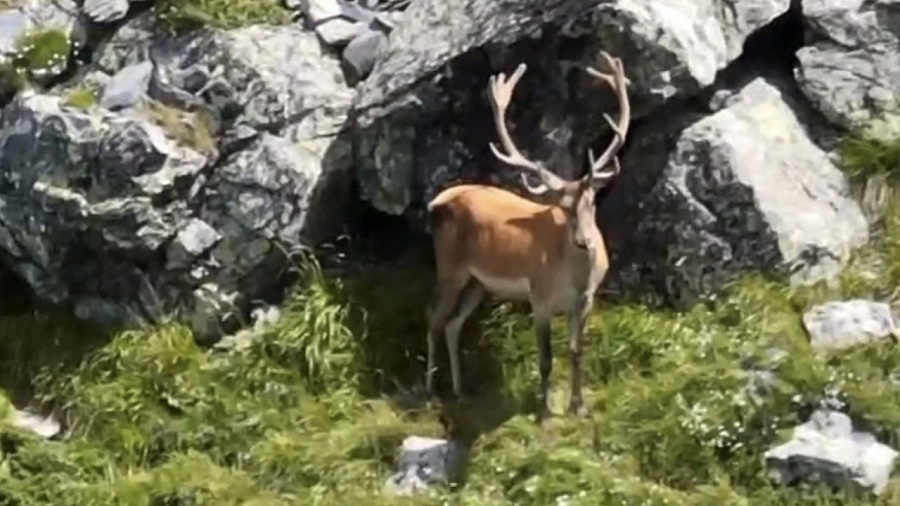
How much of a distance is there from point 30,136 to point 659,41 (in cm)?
364

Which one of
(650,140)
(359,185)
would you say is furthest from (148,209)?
(650,140)

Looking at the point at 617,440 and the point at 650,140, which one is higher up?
the point at 650,140

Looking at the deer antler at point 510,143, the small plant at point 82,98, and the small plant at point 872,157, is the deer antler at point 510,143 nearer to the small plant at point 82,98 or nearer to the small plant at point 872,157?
the small plant at point 872,157

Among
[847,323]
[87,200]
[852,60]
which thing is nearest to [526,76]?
[852,60]

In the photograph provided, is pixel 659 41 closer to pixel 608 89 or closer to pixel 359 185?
pixel 608 89

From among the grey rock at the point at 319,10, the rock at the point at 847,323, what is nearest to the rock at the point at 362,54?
the grey rock at the point at 319,10

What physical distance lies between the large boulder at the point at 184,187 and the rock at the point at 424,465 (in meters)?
1.56

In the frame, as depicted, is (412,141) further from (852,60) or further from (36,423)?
(36,423)

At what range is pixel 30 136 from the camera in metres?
11.9

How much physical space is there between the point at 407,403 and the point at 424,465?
672 millimetres

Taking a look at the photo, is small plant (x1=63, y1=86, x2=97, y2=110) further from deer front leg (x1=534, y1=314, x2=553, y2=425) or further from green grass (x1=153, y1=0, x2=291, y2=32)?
deer front leg (x1=534, y1=314, x2=553, y2=425)

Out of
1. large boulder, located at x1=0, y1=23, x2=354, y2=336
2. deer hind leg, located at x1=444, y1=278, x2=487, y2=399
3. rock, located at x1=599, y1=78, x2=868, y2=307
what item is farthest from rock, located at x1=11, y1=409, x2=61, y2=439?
rock, located at x1=599, y1=78, x2=868, y2=307

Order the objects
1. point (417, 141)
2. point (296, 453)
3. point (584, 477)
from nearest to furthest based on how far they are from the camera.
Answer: point (584, 477), point (296, 453), point (417, 141)

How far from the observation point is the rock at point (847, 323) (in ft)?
A: 34.3
